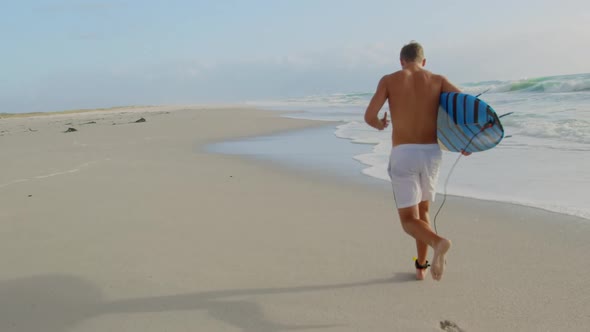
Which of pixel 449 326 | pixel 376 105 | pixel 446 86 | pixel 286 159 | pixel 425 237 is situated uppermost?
pixel 446 86

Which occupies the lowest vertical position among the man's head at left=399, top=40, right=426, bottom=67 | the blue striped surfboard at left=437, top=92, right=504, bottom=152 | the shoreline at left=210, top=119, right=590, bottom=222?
the shoreline at left=210, top=119, right=590, bottom=222

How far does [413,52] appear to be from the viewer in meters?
3.01

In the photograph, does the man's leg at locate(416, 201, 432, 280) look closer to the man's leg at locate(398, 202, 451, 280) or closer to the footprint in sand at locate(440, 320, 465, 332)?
the man's leg at locate(398, 202, 451, 280)

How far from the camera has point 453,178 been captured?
6.05m

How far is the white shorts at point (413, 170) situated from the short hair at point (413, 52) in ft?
1.85

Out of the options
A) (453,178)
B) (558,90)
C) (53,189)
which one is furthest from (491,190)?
(558,90)

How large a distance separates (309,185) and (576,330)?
3.77 meters

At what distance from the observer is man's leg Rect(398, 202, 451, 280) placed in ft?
8.79

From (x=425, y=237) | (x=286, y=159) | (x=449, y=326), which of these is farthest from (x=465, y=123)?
(x=286, y=159)

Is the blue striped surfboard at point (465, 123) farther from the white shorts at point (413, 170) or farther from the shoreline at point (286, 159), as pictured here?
the shoreline at point (286, 159)

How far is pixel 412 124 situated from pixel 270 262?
142 centimetres

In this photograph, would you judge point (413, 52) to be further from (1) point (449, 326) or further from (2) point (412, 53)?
(1) point (449, 326)

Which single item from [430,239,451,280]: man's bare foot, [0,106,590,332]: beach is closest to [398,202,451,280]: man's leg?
[430,239,451,280]: man's bare foot

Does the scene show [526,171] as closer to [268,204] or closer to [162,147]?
[268,204]
